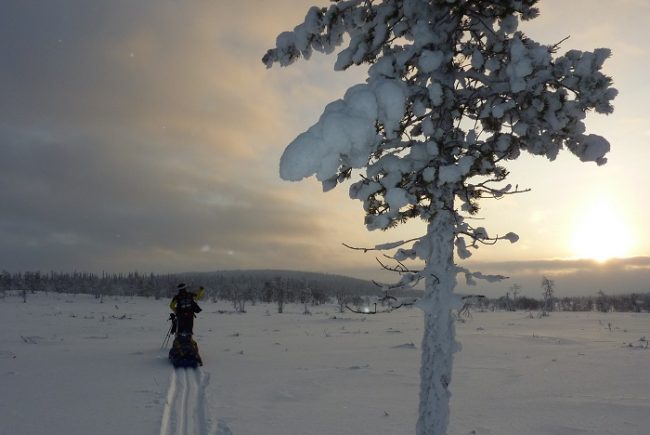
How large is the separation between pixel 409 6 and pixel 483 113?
127cm

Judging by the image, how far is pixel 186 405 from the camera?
7.28 metres

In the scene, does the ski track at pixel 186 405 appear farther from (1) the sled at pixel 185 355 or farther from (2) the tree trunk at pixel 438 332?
(2) the tree trunk at pixel 438 332

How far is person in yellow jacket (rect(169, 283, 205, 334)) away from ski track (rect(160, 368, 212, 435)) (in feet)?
4.96

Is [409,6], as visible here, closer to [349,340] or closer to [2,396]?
[2,396]

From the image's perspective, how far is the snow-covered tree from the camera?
12.3 ft

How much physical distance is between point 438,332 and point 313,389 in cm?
484

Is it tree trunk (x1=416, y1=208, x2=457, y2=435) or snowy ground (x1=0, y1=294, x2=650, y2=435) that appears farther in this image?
snowy ground (x1=0, y1=294, x2=650, y2=435)

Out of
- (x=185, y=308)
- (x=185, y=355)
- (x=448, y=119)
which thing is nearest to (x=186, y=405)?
(x=185, y=355)

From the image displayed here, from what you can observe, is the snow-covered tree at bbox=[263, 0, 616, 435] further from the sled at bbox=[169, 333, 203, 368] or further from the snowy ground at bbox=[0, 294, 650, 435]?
the sled at bbox=[169, 333, 203, 368]

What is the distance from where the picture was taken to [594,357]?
11.2 m

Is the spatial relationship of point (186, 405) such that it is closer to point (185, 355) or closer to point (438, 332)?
point (185, 355)

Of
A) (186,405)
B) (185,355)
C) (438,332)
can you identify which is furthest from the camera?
(185,355)

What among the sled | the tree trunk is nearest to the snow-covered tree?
the tree trunk

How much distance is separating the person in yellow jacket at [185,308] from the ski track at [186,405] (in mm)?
1511
